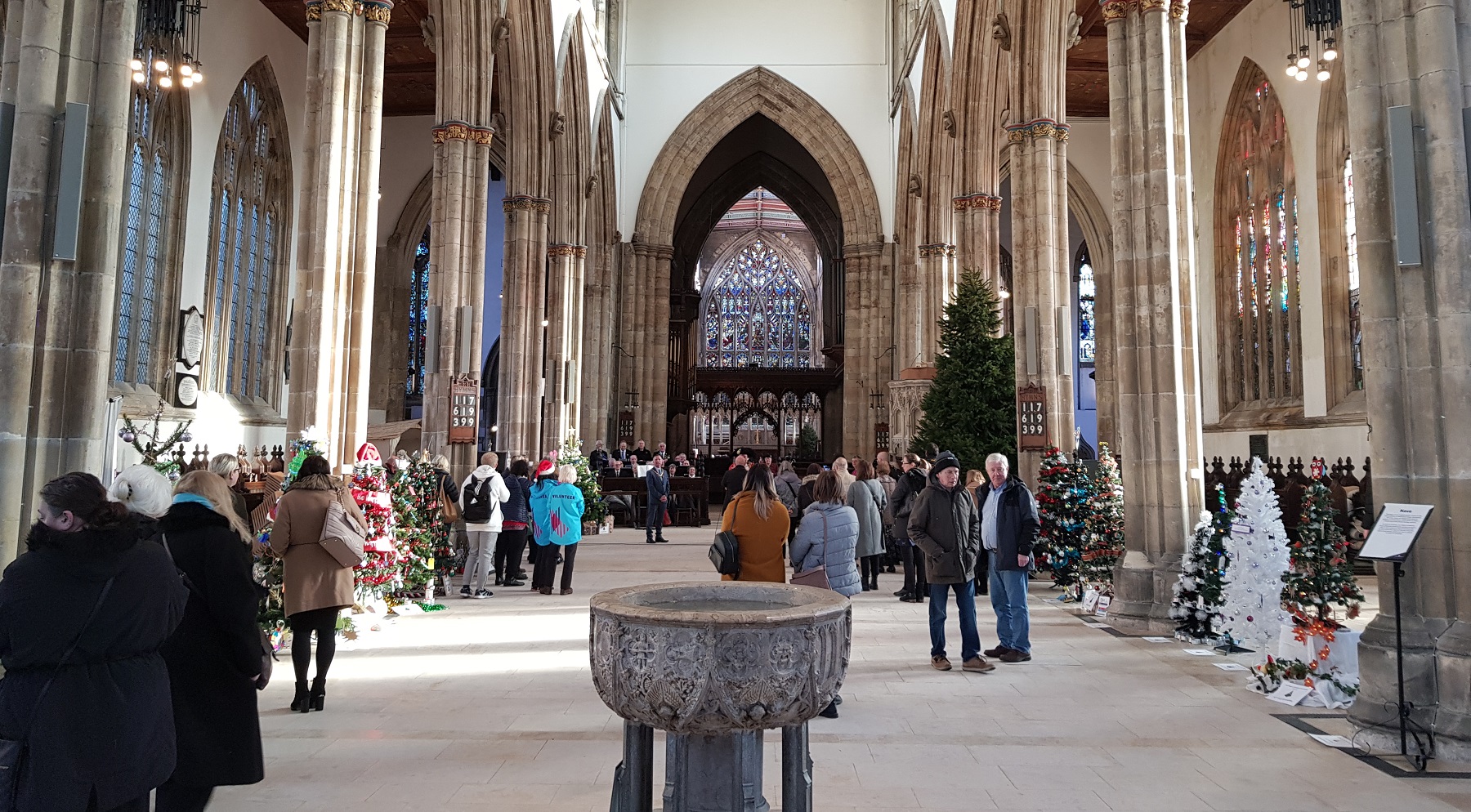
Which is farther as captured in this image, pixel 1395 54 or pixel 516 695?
pixel 516 695

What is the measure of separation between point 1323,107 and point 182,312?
1838 centimetres

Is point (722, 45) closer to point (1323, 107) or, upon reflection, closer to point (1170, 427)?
point (1323, 107)

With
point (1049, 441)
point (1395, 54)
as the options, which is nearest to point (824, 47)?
point (1049, 441)

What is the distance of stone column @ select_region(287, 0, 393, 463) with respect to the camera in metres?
8.12

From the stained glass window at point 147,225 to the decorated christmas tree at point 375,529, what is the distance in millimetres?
8246

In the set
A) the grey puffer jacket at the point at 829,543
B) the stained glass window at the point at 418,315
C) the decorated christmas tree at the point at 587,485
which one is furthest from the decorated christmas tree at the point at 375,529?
the stained glass window at the point at 418,315

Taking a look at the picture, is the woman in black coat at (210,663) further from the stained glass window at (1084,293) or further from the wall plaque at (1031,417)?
the stained glass window at (1084,293)

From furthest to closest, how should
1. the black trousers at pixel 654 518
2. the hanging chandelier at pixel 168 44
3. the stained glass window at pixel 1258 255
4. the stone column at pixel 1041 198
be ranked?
the stained glass window at pixel 1258 255, the black trousers at pixel 654 518, the hanging chandelier at pixel 168 44, the stone column at pixel 1041 198

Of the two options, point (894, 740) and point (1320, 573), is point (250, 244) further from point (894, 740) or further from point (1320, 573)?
point (1320, 573)

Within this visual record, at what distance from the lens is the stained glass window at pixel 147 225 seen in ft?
43.8

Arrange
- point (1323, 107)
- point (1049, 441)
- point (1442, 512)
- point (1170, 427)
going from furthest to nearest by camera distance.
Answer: point (1323, 107)
point (1049, 441)
point (1170, 427)
point (1442, 512)

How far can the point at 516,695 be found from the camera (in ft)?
16.8

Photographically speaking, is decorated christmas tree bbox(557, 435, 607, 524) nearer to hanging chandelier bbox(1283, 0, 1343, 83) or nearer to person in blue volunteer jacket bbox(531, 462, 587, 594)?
person in blue volunteer jacket bbox(531, 462, 587, 594)

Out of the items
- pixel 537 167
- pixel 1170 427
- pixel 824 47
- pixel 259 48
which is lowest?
pixel 1170 427
